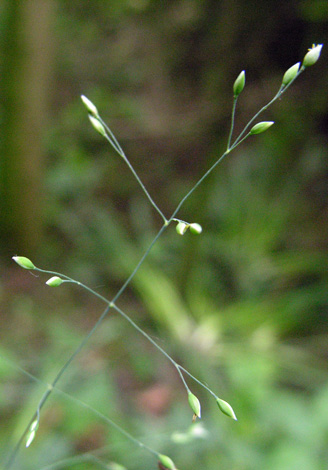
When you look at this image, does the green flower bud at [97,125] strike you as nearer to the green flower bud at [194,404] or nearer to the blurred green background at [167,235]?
the green flower bud at [194,404]

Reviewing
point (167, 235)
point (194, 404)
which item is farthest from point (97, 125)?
point (167, 235)

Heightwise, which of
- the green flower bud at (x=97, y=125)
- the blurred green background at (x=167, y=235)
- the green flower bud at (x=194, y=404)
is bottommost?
the blurred green background at (x=167, y=235)

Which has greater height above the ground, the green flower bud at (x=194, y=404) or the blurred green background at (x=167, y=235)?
the green flower bud at (x=194, y=404)

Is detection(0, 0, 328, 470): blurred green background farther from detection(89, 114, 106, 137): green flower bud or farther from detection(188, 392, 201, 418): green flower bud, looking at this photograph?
detection(89, 114, 106, 137): green flower bud

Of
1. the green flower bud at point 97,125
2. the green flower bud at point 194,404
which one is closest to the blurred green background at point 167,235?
the green flower bud at point 194,404

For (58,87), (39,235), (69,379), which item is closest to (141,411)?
(69,379)

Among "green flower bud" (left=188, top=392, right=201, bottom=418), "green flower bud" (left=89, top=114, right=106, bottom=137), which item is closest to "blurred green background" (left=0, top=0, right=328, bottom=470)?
"green flower bud" (left=188, top=392, right=201, bottom=418)

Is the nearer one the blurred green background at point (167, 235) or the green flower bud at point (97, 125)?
the green flower bud at point (97, 125)

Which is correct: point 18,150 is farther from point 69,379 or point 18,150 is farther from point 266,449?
point 266,449
